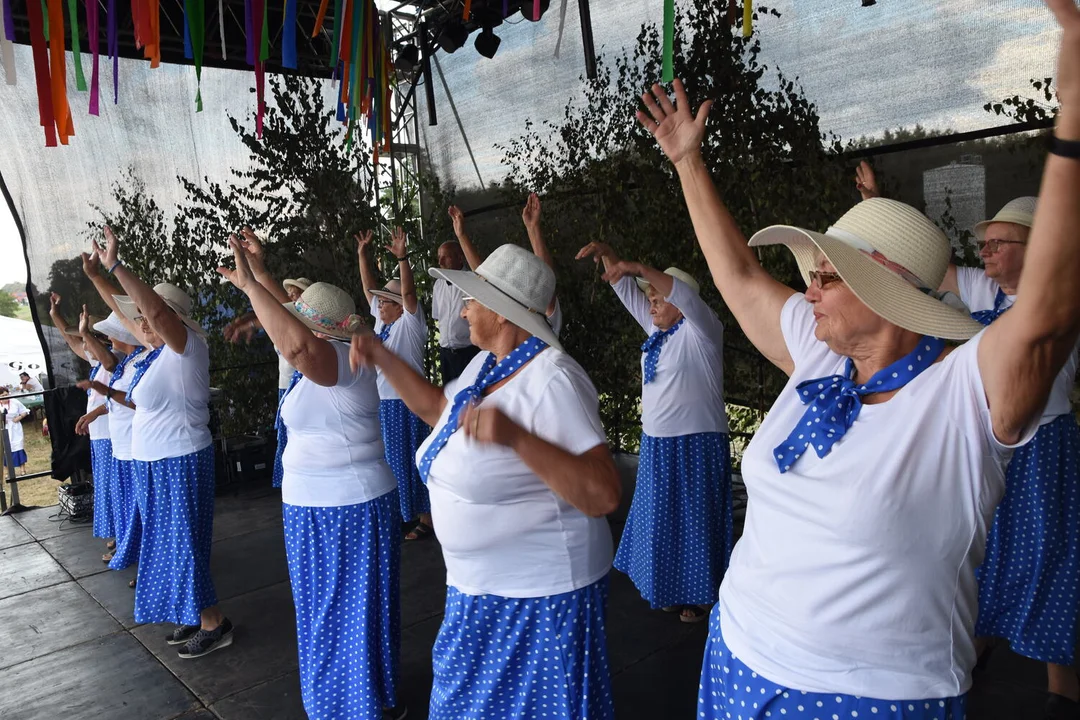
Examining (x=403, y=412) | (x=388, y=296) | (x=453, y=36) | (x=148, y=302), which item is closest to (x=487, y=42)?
(x=453, y=36)

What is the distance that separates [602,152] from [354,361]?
14.3ft

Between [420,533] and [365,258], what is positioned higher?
[365,258]

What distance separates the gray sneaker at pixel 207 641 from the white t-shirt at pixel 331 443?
1371mm

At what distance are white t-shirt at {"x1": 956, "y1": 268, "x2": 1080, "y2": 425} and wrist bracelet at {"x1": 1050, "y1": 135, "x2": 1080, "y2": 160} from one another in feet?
6.21

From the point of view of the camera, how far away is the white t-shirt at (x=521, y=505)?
5.58 ft

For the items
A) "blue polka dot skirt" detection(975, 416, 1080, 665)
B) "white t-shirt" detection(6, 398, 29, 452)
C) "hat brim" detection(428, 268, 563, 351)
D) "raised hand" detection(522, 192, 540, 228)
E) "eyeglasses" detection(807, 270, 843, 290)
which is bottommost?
"white t-shirt" detection(6, 398, 29, 452)

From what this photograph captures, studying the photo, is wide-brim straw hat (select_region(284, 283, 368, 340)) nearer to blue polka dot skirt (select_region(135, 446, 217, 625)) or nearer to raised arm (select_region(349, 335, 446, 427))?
raised arm (select_region(349, 335, 446, 427))

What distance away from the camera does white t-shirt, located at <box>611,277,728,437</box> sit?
346 cm

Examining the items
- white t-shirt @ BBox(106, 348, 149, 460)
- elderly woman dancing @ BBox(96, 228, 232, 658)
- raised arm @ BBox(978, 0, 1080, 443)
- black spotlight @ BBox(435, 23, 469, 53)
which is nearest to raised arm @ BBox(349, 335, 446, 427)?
raised arm @ BBox(978, 0, 1080, 443)

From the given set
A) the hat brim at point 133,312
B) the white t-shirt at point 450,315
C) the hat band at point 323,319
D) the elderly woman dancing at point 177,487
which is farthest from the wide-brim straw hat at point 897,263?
Answer: the white t-shirt at point 450,315

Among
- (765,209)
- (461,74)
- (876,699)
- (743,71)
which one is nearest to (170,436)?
(876,699)

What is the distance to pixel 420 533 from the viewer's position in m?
5.02

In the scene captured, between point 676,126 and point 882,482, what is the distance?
90cm

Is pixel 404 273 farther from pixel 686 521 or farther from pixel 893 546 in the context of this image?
pixel 893 546
